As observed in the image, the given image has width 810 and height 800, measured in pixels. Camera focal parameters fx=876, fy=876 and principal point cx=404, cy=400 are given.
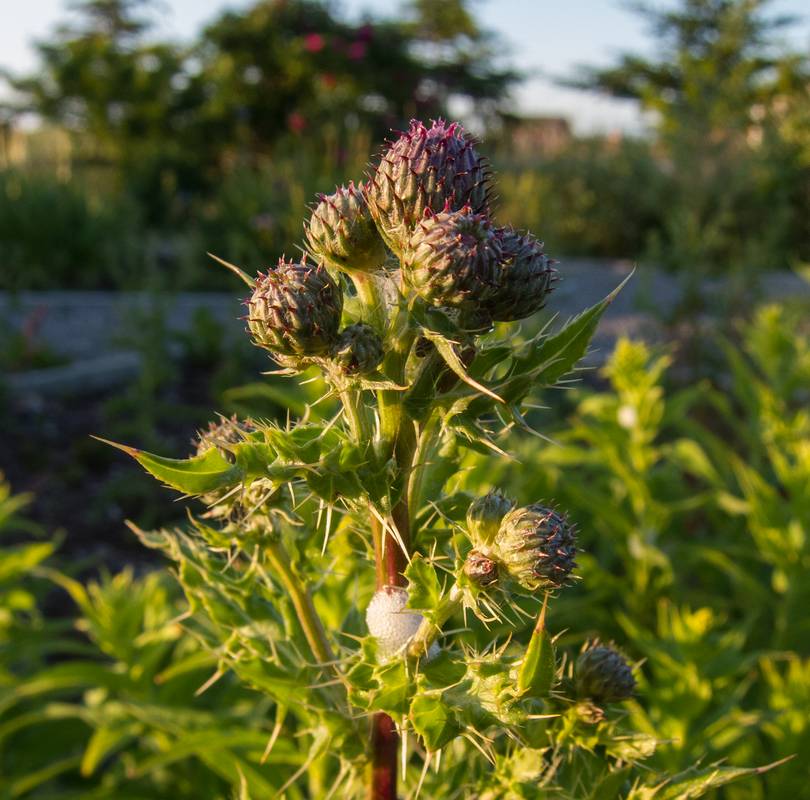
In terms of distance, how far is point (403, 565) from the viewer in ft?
4.17

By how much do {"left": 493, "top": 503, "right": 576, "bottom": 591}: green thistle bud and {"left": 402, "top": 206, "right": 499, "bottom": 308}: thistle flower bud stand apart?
0.29 m

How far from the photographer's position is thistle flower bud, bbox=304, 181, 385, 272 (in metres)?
1.16

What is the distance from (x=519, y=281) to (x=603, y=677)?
0.63 meters

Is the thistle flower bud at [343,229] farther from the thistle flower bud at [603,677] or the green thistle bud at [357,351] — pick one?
the thistle flower bud at [603,677]

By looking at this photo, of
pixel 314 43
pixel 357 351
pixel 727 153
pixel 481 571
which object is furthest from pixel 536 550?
pixel 314 43

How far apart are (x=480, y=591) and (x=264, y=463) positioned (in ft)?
1.06

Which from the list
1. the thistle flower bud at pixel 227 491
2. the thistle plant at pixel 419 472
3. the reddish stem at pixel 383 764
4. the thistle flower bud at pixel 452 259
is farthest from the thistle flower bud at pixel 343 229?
the reddish stem at pixel 383 764

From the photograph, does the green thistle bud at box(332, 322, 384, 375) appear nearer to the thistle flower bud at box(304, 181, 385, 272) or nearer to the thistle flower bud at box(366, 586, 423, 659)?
the thistle flower bud at box(304, 181, 385, 272)

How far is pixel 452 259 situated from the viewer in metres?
1.02

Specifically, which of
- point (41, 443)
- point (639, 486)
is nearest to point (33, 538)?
point (41, 443)

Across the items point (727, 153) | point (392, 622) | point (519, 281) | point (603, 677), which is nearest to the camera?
point (519, 281)

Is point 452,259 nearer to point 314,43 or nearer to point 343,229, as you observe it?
point 343,229

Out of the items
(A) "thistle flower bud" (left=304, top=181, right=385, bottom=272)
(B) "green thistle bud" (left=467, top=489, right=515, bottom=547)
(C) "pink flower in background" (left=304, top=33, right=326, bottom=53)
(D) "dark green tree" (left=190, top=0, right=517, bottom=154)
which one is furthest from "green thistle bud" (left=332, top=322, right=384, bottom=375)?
(C) "pink flower in background" (left=304, top=33, right=326, bottom=53)

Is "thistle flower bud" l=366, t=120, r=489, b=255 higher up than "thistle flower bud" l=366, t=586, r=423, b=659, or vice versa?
"thistle flower bud" l=366, t=120, r=489, b=255
